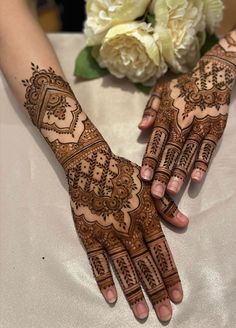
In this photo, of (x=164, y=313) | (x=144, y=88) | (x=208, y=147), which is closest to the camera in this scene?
(x=164, y=313)

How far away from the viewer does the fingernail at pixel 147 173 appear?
0.82 m

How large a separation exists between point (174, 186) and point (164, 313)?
0.21 m

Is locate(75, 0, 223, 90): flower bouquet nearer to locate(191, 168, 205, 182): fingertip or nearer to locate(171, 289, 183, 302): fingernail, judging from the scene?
locate(191, 168, 205, 182): fingertip

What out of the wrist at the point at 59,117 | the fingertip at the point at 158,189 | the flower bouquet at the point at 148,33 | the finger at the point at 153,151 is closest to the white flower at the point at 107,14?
the flower bouquet at the point at 148,33

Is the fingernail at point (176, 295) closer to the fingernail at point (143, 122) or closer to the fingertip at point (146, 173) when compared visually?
the fingertip at point (146, 173)

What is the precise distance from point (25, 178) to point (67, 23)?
0.73 m

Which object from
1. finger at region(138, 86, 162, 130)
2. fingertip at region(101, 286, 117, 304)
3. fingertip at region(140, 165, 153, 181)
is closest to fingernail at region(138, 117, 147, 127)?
finger at region(138, 86, 162, 130)

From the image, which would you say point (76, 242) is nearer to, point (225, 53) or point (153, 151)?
point (153, 151)

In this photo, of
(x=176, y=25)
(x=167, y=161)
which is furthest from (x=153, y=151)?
(x=176, y=25)

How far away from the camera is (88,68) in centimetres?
99

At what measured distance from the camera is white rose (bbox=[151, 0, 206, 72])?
87 centimetres

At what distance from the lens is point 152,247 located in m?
0.80

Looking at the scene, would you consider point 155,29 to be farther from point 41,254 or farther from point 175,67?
point 41,254

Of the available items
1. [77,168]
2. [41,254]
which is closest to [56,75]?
[77,168]
